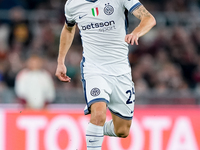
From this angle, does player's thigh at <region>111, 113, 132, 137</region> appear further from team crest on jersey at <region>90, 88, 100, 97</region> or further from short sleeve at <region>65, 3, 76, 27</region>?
short sleeve at <region>65, 3, 76, 27</region>

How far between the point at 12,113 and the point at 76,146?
1.16 m

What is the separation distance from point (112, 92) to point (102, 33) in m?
0.68

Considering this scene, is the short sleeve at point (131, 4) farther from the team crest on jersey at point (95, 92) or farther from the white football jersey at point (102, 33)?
the team crest on jersey at point (95, 92)

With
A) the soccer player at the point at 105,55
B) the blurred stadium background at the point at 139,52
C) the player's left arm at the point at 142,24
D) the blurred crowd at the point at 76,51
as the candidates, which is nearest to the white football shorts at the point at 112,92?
the soccer player at the point at 105,55

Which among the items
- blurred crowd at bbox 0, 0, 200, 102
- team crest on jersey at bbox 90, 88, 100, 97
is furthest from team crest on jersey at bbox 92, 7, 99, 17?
blurred crowd at bbox 0, 0, 200, 102

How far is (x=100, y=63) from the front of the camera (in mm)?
5355

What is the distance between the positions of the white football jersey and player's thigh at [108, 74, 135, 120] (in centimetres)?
11

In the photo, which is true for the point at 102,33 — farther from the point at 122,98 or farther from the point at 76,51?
the point at 76,51

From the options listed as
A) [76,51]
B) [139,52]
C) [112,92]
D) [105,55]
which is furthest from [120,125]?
[139,52]

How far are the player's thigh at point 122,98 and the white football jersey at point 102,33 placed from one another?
105 mm

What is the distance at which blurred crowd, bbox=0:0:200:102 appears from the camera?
1070 cm

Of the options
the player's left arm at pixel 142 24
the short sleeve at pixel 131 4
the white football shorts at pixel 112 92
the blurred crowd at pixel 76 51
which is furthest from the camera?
the blurred crowd at pixel 76 51

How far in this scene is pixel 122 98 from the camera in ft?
17.9

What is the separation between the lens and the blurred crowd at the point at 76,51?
10.7m
